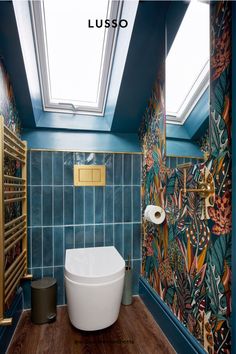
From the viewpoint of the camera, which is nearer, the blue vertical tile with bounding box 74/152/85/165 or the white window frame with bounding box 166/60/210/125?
the white window frame with bounding box 166/60/210/125

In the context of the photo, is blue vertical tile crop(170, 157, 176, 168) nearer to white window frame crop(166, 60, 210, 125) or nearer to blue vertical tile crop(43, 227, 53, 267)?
white window frame crop(166, 60, 210, 125)

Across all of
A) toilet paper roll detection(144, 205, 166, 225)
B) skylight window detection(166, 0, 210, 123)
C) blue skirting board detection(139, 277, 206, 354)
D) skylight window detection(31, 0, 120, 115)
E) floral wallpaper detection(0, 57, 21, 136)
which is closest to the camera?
skylight window detection(166, 0, 210, 123)

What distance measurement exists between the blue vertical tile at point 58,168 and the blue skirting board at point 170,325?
120cm

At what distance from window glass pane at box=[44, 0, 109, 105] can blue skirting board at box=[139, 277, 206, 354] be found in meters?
1.83

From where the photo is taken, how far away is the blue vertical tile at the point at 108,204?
1974 mm

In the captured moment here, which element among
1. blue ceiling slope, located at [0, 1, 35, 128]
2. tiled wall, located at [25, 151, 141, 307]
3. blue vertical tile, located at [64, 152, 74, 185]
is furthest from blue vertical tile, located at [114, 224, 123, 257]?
blue ceiling slope, located at [0, 1, 35, 128]

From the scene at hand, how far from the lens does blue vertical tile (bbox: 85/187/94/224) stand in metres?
1.93

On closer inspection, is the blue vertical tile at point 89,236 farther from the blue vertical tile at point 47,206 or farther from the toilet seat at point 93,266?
the blue vertical tile at point 47,206

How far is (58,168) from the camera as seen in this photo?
188cm

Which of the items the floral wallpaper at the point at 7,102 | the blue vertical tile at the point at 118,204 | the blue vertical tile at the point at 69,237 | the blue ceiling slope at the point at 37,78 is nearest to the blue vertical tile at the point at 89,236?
the blue vertical tile at the point at 69,237

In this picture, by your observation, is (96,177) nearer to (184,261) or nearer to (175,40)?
(184,261)

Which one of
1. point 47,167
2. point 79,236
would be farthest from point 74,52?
point 79,236

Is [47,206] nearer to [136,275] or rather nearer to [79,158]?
[79,158]

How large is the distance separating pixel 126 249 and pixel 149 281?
344mm
